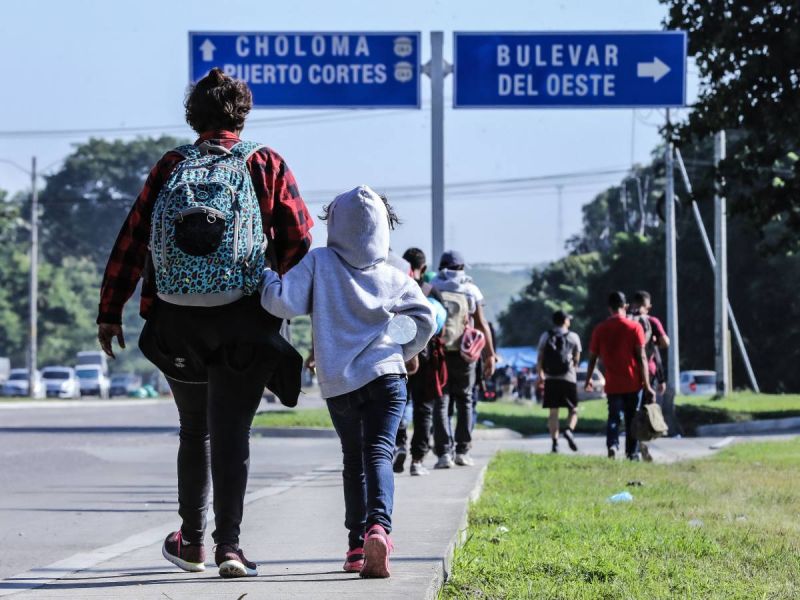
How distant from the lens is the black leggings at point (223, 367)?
550 centimetres

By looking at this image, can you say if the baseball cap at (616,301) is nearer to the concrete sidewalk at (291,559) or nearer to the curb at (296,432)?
the concrete sidewalk at (291,559)

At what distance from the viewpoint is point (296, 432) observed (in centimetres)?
2309

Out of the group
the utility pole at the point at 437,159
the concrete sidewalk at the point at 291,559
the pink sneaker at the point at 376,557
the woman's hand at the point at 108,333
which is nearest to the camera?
the concrete sidewalk at the point at 291,559

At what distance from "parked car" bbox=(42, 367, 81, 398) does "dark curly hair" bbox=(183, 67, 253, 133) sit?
68.2 meters

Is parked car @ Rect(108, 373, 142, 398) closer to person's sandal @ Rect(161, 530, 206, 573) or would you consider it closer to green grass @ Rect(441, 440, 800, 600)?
green grass @ Rect(441, 440, 800, 600)

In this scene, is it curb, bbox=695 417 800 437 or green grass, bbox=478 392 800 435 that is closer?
curb, bbox=695 417 800 437

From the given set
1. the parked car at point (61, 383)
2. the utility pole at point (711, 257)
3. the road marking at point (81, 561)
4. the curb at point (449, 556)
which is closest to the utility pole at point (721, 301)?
the utility pole at point (711, 257)

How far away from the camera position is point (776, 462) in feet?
46.1

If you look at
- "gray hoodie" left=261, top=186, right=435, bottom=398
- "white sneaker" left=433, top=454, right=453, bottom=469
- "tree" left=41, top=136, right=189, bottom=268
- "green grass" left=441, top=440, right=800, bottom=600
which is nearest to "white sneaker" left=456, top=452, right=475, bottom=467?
"white sneaker" left=433, top=454, right=453, bottom=469

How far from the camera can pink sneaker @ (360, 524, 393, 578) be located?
18.1ft

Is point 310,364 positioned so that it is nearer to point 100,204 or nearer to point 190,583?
point 190,583

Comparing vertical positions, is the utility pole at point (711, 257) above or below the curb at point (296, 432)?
above

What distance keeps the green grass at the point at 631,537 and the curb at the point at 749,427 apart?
39.9 ft

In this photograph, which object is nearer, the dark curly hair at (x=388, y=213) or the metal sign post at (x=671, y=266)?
the dark curly hair at (x=388, y=213)
